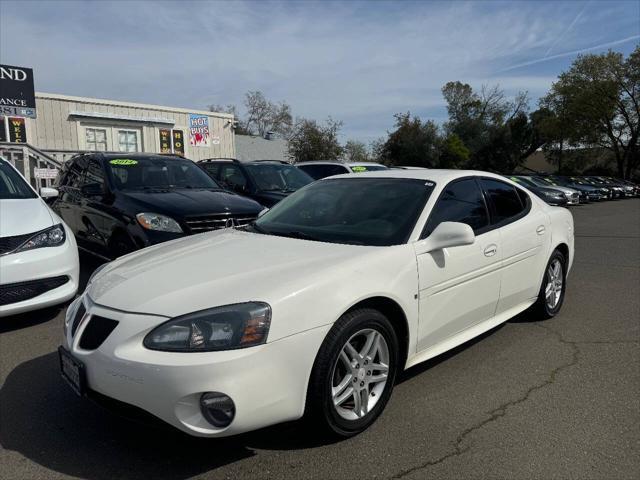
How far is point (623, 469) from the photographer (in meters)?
2.59

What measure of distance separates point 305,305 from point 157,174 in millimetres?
5001

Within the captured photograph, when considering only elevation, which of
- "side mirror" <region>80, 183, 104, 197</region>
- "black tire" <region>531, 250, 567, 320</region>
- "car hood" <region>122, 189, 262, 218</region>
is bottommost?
"black tire" <region>531, 250, 567, 320</region>

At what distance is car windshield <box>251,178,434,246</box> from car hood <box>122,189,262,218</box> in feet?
6.24

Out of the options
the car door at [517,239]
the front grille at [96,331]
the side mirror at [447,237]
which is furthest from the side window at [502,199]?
the front grille at [96,331]

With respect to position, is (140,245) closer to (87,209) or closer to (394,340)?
(87,209)

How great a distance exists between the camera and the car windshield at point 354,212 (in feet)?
11.2

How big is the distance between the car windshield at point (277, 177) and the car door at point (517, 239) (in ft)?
16.1

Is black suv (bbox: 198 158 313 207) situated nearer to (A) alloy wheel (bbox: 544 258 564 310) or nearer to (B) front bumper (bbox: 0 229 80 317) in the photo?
(B) front bumper (bbox: 0 229 80 317)

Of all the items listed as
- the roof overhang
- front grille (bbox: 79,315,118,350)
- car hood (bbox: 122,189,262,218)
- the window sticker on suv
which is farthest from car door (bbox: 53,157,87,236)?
the roof overhang

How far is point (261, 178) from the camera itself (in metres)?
9.07

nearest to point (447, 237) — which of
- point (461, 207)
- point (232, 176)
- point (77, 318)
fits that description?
point (461, 207)

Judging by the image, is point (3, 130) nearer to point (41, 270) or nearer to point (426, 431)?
point (41, 270)

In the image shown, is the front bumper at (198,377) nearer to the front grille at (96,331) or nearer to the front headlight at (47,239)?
the front grille at (96,331)

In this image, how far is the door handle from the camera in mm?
3828
